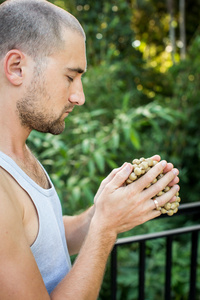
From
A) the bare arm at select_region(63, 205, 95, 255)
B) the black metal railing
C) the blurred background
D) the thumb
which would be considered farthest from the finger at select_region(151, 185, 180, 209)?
the blurred background

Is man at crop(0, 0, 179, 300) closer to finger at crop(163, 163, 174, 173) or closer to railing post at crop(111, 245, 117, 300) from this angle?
finger at crop(163, 163, 174, 173)

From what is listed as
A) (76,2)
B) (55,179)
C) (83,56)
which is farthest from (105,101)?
(83,56)

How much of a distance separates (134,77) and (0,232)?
4186mm

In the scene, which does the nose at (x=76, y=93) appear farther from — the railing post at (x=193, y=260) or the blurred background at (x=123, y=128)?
the blurred background at (x=123, y=128)

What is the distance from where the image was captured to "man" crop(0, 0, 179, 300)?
0.78 meters

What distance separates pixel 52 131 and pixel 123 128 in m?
1.20

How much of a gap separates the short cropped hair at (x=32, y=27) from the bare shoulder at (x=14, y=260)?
1.17ft

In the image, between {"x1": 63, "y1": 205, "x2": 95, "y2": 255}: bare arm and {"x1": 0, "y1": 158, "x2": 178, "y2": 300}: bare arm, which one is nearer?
{"x1": 0, "y1": 158, "x2": 178, "y2": 300}: bare arm

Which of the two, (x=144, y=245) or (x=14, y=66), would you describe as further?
(x=144, y=245)

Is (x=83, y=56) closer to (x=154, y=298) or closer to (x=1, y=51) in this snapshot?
(x=1, y=51)

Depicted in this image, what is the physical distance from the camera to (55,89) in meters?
0.87

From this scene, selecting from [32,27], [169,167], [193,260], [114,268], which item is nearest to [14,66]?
[32,27]

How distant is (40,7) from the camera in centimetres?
88

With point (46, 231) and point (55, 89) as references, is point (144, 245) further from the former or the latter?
point (55, 89)
